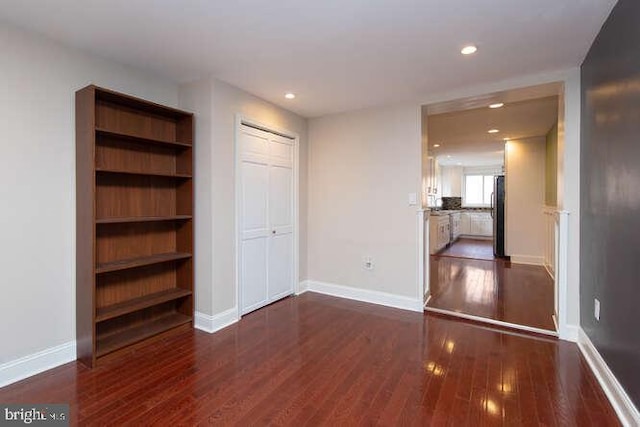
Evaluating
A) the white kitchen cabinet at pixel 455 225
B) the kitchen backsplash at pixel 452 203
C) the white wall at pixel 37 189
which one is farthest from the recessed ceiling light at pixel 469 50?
the kitchen backsplash at pixel 452 203

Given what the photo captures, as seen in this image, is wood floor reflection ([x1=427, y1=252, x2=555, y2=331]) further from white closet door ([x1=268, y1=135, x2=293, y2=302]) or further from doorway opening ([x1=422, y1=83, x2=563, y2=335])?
white closet door ([x1=268, y1=135, x2=293, y2=302])

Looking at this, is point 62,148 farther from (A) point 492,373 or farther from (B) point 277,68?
(A) point 492,373

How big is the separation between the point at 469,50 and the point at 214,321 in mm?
3098

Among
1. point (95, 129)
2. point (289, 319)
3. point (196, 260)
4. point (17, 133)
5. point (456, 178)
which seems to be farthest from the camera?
point (456, 178)

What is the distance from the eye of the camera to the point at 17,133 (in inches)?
82.5

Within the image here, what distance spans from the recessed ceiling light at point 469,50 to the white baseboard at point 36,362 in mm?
3662

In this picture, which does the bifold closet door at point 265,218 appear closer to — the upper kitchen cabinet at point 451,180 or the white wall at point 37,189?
the white wall at point 37,189

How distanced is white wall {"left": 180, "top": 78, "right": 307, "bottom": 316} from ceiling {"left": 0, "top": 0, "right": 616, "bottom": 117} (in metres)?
0.18

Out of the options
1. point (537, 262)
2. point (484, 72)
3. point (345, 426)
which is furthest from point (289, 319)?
point (537, 262)

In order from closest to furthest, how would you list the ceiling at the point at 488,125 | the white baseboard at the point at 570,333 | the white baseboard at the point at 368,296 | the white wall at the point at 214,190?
1. the white baseboard at the point at 570,333
2. the white wall at the point at 214,190
3. the white baseboard at the point at 368,296
4. the ceiling at the point at 488,125

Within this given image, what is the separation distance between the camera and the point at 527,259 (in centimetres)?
595

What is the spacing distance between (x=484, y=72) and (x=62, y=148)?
3.42 m

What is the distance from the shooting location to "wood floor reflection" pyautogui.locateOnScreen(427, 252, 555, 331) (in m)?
3.33

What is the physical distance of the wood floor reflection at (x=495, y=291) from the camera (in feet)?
10.9
